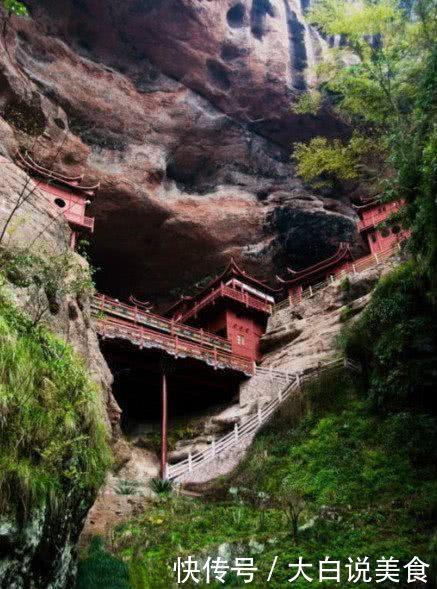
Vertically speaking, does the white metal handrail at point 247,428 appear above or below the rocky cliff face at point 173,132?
below

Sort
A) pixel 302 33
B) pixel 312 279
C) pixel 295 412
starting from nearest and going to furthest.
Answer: pixel 295 412 < pixel 312 279 < pixel 302 33

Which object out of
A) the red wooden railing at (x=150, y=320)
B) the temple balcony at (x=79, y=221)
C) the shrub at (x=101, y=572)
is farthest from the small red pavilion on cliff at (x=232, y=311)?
the shrub at (x=101, y=572)

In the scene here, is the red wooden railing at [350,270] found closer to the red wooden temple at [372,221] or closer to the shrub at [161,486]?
the red wooden temple at [372,221]

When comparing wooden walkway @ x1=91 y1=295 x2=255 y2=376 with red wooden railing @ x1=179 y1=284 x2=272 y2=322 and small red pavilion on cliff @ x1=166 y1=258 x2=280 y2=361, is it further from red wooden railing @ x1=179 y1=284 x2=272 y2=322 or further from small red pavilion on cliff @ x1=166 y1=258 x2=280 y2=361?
red wooden railing @ x1=179 y1=284 x2=272 y2=322

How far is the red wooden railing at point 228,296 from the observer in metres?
29.0

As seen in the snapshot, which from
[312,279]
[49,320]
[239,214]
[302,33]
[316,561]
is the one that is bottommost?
[316,561]

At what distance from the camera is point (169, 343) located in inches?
882

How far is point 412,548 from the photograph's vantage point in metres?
10.1

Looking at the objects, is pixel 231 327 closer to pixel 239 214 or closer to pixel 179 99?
pixel 239 214

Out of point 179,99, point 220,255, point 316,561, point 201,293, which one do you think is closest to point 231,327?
point 201,293

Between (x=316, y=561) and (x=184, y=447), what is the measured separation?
1211 cm

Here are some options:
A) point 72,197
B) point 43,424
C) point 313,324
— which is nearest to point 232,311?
point 313,324

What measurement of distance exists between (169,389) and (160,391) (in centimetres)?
58

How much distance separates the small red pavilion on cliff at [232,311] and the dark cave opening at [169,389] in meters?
3.87
